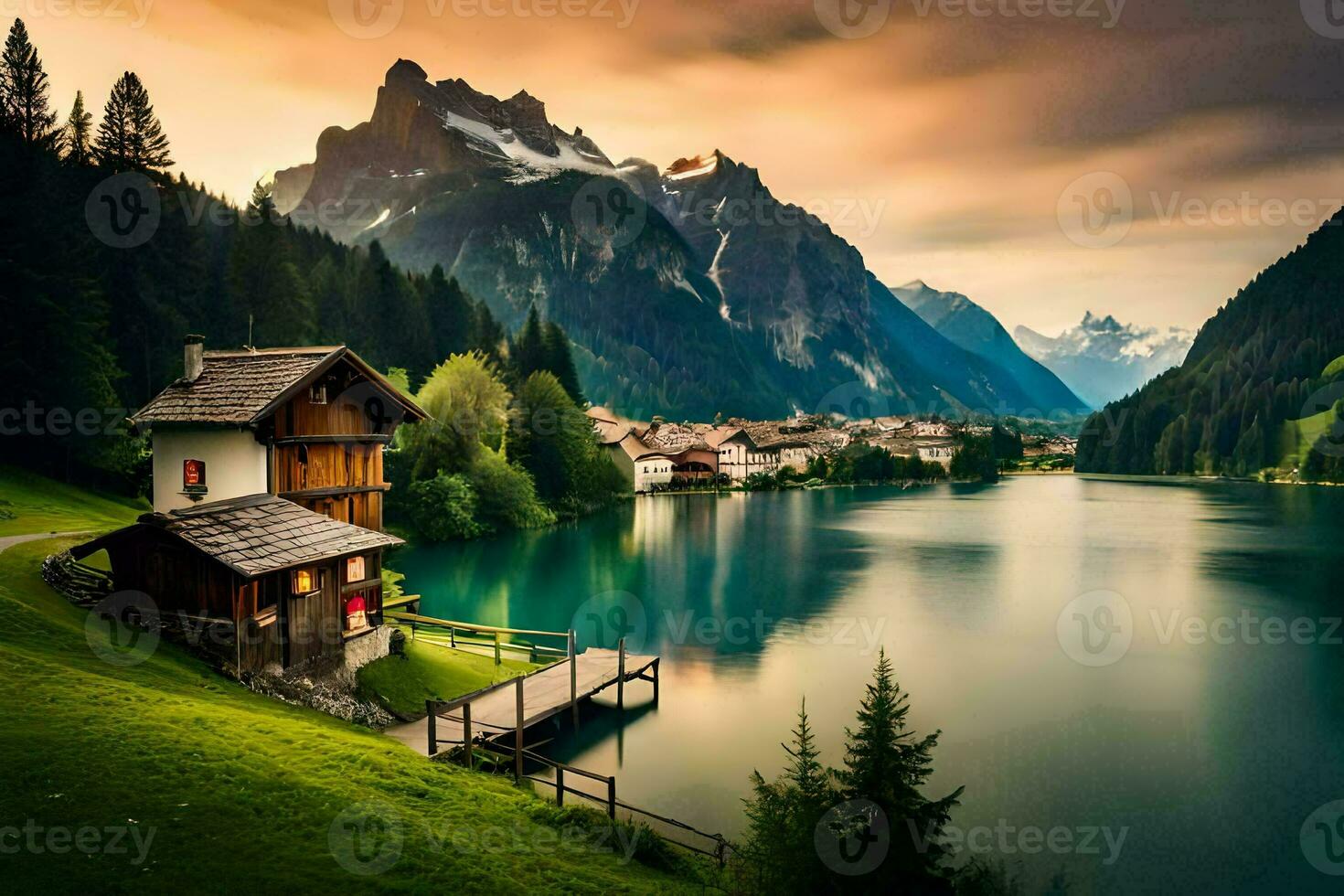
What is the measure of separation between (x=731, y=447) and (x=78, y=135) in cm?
10956

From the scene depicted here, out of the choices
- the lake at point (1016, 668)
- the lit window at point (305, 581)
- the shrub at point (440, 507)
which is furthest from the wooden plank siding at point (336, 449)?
the shrub at point (440, 507)

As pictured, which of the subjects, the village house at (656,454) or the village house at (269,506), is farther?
the village house at (656,454)

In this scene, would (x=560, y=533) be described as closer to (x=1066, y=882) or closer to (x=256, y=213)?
(x=256, y=213)

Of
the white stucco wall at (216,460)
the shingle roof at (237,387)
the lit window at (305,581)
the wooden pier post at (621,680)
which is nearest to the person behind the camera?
the lit window at (305,581)

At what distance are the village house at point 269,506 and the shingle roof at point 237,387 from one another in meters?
0.05

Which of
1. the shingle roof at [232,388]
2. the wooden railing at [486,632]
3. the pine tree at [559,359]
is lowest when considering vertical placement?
the wooden railing at [486,632]

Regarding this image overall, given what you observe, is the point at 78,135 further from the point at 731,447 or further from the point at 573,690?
→ the point at 731,447

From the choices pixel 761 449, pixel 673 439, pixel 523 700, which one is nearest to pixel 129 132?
pixel 523 700

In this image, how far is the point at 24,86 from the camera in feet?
173

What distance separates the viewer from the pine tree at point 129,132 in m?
60.2

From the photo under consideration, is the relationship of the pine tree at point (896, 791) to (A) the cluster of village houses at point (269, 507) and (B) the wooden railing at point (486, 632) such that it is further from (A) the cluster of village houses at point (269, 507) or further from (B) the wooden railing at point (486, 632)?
(B) the wooden railing at point (486, 632)

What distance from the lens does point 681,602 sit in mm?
48188

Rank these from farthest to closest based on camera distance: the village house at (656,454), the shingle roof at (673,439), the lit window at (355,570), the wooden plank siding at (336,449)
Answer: the shingle roof at (673,439)
the village house at (656,454)
the wooden plank siding at (336,449)
the lit window at (355,570)

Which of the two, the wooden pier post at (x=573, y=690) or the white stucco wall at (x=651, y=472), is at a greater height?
the white stucco wall at (x=651, y=472)
